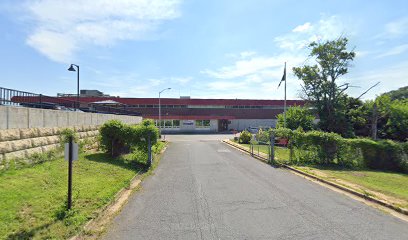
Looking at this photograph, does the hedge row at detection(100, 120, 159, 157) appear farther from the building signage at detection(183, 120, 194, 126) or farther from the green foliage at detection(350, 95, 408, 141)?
the building signage at detection(183, 120, 194, 126)

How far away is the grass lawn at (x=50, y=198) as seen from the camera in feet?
19.7

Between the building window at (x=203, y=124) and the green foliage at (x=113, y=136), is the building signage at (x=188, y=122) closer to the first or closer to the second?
the building window at (x=203, y=124)

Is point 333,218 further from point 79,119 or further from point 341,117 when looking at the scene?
point 341,117

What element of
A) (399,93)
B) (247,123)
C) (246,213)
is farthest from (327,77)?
(399,93)

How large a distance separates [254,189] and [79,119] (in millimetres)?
9769

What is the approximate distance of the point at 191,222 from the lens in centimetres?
701

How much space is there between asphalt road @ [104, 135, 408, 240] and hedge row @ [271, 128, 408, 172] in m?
7.10

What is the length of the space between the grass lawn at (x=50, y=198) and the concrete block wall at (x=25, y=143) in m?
0.43

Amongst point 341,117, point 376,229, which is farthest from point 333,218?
point 341,117

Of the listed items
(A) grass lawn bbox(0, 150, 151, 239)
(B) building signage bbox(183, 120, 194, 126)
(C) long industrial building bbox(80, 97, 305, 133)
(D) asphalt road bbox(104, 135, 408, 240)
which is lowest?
(D) asphalt road bbox(104, 135, 408, 240)

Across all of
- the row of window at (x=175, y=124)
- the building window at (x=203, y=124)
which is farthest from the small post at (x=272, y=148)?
the building window at (x=203, y=124)

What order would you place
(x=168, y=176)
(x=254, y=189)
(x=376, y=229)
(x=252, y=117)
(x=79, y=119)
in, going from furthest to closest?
(x=252, y=117), (x=79, y=119), (x=168, y=176), (x=254, y=189), (x=376, y=229)

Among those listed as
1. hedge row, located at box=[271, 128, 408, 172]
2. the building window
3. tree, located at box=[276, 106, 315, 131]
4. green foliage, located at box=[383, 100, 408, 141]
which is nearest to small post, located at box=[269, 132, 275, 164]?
hedge row, located at box=[271, 128, 408, 172]

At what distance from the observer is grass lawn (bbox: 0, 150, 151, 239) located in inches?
237
